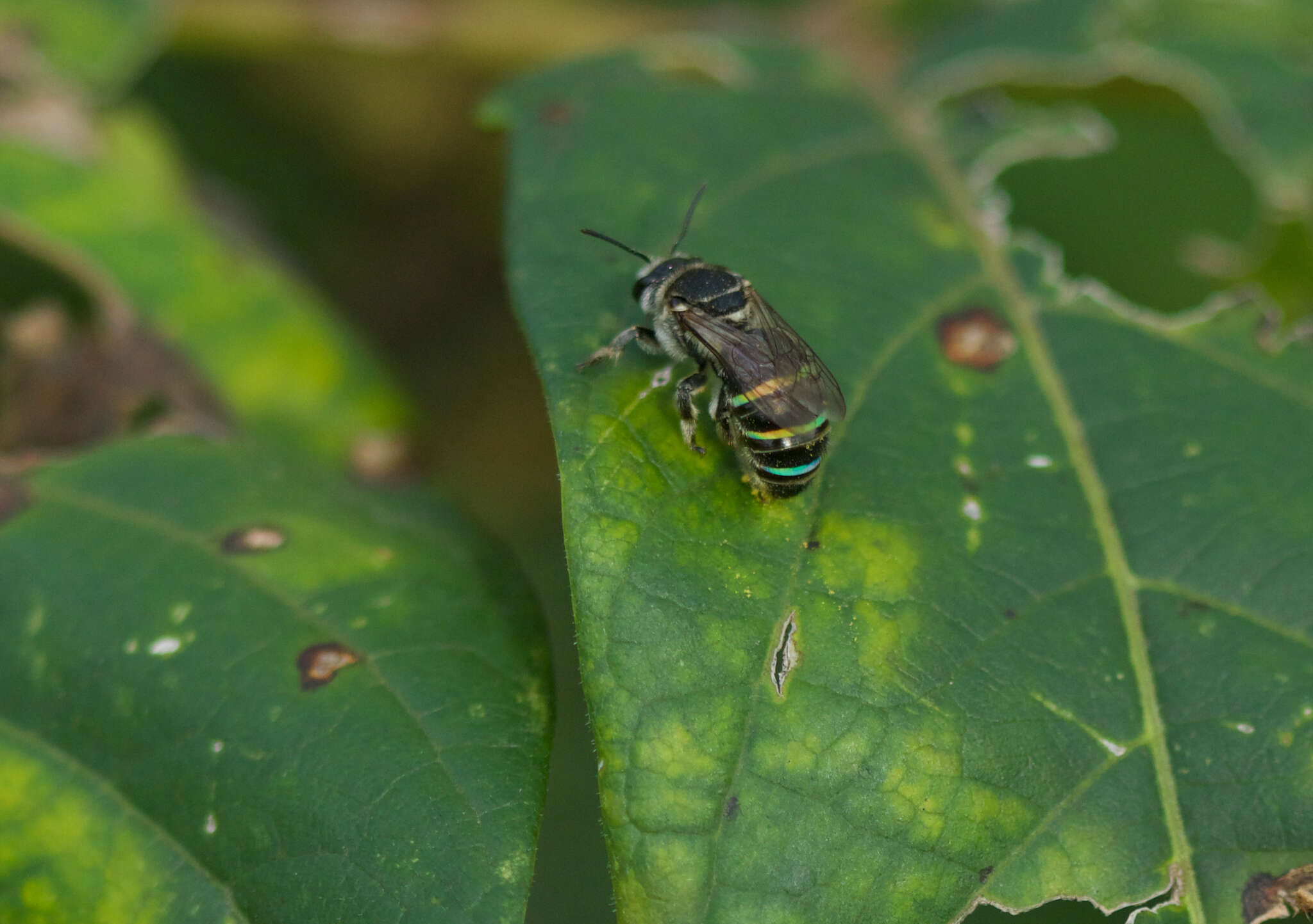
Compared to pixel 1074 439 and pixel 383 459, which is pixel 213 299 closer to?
pixel 383 459

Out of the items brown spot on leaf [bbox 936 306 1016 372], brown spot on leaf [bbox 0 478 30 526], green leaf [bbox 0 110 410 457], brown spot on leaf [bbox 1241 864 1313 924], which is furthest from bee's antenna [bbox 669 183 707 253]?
brown spot on leaf [bbox 1241 864 1313 924]

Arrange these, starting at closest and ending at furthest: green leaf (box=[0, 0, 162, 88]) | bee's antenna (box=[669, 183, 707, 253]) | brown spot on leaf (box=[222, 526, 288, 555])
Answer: brown spot on leaf (box=[222, 526, 288, 555]) < bee's antenna (box=[669, 183, 707, 253]) < green leaf (box=[0, 0, 162, 88])

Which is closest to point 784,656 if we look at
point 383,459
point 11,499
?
point 383,459

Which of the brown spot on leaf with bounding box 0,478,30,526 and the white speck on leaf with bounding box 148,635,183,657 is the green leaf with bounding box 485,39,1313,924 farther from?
the brown spot on leaf with bounding box 0,478,30,526

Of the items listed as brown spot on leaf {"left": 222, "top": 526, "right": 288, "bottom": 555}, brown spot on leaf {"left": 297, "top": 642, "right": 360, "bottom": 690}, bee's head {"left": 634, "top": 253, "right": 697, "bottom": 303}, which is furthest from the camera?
bee's head {"left": 634, "top": 253, "right": 697, "bottom": 303}

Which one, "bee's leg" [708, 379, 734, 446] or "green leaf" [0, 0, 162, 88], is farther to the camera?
"green leaf" [0, 0, 162, 88]

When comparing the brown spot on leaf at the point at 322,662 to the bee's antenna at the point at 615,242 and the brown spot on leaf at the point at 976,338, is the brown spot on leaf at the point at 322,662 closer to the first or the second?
the bee's antenna at the point at 615,242

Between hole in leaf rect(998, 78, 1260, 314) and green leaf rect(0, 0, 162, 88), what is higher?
green leaf rect(0, 0, 162, 88)
